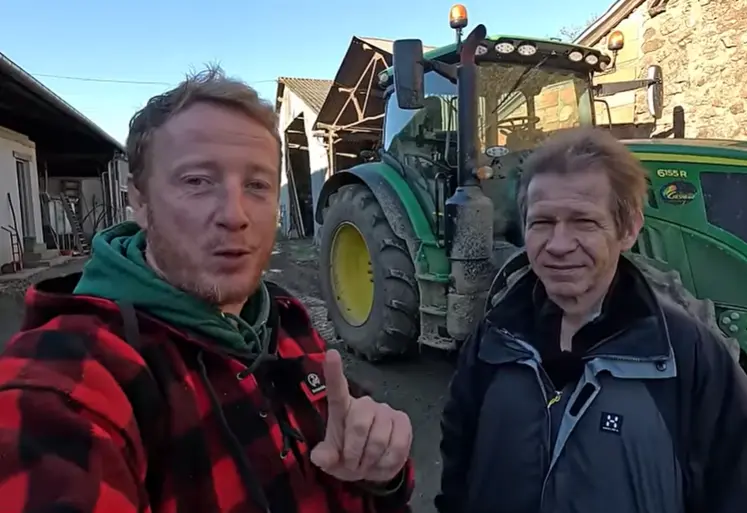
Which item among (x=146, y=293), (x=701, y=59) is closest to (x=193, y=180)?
(x=146, y=293)

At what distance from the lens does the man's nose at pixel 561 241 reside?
151cm

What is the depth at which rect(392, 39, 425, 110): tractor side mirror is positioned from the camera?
10.2ft

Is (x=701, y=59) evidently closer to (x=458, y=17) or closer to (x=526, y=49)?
(x=526, y=49)

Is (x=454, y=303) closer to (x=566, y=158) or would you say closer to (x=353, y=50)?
(x=566, y=158)

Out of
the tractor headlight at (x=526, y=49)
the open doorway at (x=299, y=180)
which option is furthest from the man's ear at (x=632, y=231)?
the open doorway at (x=299, y=180)

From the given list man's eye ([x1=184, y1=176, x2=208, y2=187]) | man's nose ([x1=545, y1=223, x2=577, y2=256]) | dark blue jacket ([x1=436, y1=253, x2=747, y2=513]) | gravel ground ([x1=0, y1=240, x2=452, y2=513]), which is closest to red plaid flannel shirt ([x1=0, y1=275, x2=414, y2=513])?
man's eye ([x1=184, y1=176, x2=208, y2=187])

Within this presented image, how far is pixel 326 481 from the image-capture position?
3.51 ft

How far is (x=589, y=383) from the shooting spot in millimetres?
1398

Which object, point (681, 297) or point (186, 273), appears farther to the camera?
point (681, 297)

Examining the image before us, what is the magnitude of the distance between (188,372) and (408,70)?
252cm

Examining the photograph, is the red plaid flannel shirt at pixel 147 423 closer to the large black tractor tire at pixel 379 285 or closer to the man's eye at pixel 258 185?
the man's eye at pixel 258 185

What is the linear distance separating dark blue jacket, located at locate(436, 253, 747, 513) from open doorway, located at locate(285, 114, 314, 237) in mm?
15789

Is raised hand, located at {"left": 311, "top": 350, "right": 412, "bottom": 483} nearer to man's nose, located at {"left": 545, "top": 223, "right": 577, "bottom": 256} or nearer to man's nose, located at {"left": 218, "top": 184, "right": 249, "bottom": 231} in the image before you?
man's nose, located at {"left": 218, "top": 184, "right": 249, "bottom": 231}

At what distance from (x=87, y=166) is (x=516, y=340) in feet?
59.9
